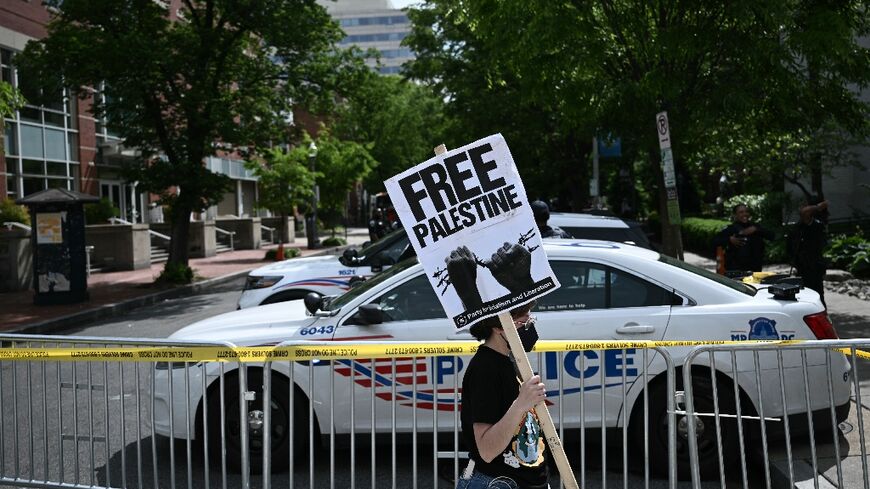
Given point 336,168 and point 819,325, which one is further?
point 336,168

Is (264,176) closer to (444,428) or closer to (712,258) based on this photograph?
(712,258)

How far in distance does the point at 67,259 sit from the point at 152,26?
20.2ft

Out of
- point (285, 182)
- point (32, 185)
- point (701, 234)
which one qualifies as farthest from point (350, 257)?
point (285, 182)

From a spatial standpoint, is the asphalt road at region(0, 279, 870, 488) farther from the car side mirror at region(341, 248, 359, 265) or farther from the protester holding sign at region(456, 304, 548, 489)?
the car side mirror at region(341, 248, 359, 265)

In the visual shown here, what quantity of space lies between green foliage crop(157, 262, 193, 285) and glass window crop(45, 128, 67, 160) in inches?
402

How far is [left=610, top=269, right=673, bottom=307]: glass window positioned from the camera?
19.1 feet

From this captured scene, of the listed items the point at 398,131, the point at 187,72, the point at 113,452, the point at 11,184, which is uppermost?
the point at 398,131

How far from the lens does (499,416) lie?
9.98 ft

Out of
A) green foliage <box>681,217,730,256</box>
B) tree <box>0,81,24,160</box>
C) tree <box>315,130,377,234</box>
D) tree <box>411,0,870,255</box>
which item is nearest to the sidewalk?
tree <box>0,81,24,160</box>

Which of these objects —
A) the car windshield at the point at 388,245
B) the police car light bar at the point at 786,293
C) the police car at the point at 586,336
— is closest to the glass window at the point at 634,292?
the police car at the point at 586,336

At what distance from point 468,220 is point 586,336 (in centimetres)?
274

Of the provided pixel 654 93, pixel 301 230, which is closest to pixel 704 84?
pixel 654 93

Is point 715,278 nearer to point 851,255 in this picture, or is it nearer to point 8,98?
point 8,98

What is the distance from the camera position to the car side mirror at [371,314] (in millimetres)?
5711
